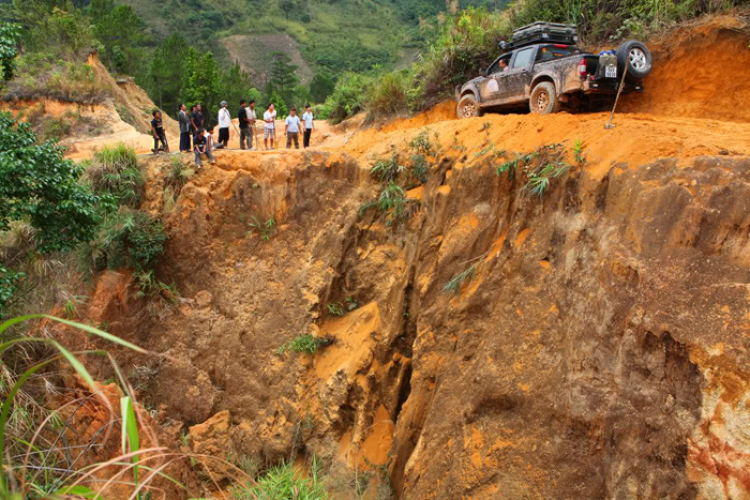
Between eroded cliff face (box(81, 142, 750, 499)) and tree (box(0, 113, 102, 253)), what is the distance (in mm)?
1831

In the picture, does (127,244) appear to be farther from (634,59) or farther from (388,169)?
(634,59)

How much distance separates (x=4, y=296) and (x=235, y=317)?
145 inches

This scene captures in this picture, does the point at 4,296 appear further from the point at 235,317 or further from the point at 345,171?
the point at 345,171

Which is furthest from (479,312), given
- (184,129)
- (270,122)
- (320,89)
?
(320,89)

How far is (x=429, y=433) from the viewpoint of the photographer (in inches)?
272

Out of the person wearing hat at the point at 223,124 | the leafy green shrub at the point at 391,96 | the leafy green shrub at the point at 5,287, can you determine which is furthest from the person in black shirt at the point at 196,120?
the leafy green shrub at the point at 391,96

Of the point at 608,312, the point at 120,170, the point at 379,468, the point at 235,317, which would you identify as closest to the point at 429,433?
the point at 379,468

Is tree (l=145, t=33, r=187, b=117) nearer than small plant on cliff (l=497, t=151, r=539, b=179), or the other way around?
small plant on cliff (l=497, t=151, r=539, b=179)

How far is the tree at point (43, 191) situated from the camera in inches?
294

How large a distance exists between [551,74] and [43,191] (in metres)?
8.54

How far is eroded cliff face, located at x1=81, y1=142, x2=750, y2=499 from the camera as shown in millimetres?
4703

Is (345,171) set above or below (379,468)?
above

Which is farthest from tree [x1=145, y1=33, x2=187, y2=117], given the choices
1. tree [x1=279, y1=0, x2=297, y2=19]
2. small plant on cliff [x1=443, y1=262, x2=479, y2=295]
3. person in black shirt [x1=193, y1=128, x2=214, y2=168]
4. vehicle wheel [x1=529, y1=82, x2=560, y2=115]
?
tree [x1=279, y1=0, x2=297, y2=19]

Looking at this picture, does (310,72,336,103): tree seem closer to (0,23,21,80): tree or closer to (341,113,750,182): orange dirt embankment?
(341,113,750,182): orange dirt embankment
